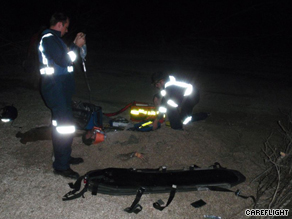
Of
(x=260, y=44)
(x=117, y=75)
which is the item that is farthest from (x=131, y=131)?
(x=260, y=44)

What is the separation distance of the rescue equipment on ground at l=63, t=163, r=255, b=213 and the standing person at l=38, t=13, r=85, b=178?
1.19 ft

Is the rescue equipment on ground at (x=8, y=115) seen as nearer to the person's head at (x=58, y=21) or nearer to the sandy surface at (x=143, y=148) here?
the sandy surface at (x=143, y=148)

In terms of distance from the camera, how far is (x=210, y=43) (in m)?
17.0

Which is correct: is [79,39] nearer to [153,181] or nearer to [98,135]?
[98,135]

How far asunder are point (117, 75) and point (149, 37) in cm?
1107

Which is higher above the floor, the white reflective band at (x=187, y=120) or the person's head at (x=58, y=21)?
the white reflective band at (x=187, y=120)

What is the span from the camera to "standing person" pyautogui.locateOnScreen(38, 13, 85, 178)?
106 inches

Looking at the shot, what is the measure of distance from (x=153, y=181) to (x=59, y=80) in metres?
1.69

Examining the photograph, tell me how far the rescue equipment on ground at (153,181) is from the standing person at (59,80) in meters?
0.36

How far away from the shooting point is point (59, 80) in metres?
2.84

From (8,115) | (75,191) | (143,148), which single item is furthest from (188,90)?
(8,115)

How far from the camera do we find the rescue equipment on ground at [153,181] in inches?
112

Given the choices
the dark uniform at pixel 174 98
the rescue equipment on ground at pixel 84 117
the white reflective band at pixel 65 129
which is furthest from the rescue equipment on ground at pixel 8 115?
the dark uniform at pixel 174 98

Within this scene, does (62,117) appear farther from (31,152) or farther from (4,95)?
(4,95)
